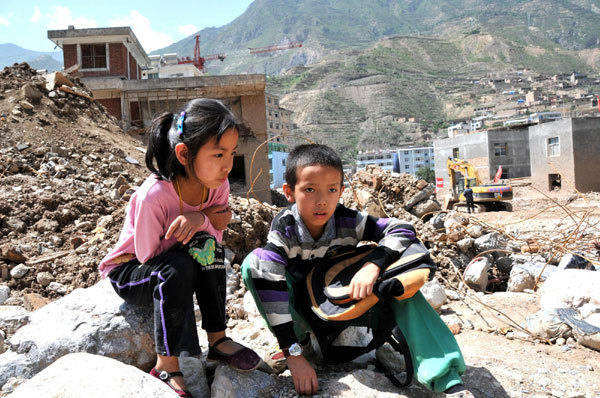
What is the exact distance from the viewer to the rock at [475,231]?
5.08m

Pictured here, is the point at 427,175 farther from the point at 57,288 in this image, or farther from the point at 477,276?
the point at 57,288

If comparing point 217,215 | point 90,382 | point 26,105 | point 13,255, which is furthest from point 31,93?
point 90,382

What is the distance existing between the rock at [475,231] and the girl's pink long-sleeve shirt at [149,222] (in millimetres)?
3833

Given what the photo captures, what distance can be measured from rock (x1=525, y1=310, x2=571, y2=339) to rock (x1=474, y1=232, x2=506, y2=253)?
2137 millimetres

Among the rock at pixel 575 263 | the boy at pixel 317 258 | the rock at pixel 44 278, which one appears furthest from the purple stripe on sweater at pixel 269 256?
the rock at pixel 575 263

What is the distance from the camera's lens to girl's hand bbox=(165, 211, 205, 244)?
6.09 feet

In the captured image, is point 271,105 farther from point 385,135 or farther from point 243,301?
point 243,301

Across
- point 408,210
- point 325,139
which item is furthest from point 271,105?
point 408,210

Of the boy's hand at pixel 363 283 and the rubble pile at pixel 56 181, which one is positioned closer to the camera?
the boy's hand at pixel 363 283

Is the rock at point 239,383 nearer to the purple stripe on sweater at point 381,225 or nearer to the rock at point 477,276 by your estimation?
the purple stripe on sweater at point 381,225

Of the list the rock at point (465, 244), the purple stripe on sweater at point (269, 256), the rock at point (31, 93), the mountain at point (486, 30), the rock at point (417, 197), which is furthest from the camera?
the mountain at point (486, 30)

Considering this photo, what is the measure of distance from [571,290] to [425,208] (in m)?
3.45

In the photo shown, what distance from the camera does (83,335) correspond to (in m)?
2.00

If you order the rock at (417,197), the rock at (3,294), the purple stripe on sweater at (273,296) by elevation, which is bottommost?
the rock at (3,294)
